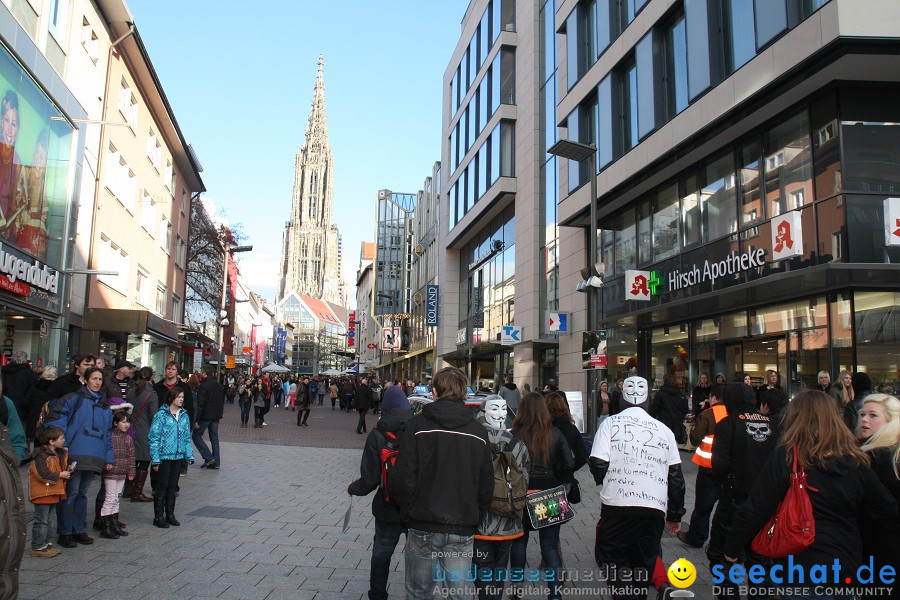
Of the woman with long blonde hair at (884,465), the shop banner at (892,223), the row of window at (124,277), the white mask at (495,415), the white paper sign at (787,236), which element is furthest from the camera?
the row of window at (124,277)

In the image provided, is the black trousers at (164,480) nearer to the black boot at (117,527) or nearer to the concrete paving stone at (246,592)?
the black boot at (117,527)

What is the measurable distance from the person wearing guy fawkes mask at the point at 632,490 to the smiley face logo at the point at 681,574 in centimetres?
18

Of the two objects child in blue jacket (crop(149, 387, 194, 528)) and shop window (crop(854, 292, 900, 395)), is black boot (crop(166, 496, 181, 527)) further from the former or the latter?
shop window (crop(854, 292, 900, 395))

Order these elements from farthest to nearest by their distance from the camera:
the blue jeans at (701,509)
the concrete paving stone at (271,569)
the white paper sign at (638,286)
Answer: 1. the white paper sign at (638,286)
2. the blue jeans at (701,509)
3. the concrete paving stone at (271,569)

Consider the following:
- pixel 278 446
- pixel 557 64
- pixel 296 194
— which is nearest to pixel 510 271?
pixel 557 64

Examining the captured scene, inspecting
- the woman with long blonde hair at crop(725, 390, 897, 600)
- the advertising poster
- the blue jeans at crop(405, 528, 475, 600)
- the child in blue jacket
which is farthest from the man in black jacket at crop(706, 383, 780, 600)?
the advertising poster

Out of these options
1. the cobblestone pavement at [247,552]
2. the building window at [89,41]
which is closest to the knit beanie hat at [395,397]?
the cobblestone pavement at [247,552]

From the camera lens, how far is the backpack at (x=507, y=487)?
459cm

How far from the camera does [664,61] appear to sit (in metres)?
17.5

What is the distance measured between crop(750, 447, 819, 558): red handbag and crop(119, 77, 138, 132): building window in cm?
2400

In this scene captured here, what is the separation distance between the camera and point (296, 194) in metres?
143

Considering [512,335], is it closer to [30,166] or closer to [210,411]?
[210,411]

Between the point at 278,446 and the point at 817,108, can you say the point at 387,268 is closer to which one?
the point at 278,446

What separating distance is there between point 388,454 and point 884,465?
2953 mm
